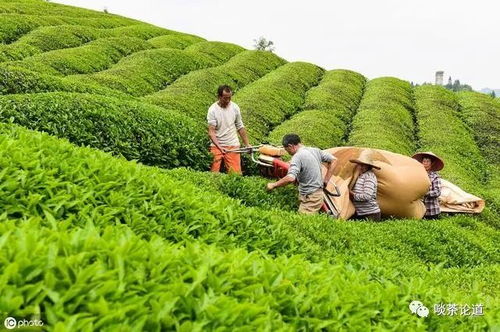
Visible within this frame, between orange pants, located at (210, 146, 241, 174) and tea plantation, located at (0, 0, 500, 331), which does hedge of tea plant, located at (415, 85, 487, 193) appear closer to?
tea plantation, located at (0, 0, 500, 331)

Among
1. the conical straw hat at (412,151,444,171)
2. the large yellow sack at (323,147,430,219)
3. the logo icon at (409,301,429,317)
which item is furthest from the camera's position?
the conical straw hat at (412,151,444,171)

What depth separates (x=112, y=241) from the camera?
3080 millimetres

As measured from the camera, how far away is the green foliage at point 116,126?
9273 mm

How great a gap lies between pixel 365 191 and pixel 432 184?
1972 millimetres

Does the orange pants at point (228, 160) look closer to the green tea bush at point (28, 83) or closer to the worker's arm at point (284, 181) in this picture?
the worker's arm at point (284, 181)

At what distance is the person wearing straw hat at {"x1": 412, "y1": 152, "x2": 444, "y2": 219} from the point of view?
1096 centimetres

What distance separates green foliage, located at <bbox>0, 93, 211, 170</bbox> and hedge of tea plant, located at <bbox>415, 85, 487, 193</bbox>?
25.3ft

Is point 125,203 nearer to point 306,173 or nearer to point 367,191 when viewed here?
point 306,173

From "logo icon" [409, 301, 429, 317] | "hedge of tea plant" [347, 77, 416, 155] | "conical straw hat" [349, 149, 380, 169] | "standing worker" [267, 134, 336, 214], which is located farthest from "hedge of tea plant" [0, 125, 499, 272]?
"hedge of tea plant" [347, 77, 416, 155]

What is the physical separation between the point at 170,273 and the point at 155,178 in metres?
2.80

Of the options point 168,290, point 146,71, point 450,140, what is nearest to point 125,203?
point 168,290

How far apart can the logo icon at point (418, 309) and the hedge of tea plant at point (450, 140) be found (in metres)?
11.3

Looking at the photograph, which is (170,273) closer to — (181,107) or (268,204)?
(268,204)

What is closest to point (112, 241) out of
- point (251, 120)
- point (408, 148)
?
point (251, 120)
